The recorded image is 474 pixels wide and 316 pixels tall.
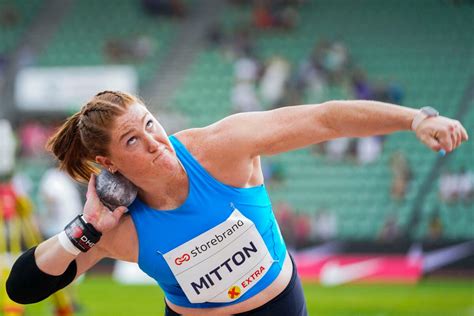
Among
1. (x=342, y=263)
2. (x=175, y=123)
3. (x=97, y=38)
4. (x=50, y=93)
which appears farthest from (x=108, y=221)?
(x=97, y=38)

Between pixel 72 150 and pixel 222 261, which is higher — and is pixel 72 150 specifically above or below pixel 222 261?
above

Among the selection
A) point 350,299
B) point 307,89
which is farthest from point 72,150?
point 307,89

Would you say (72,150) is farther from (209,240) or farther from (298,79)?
(298,79)

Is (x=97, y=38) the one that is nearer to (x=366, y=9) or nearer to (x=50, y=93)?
(x=50, y=93)

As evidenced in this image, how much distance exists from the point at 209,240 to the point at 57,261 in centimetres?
67

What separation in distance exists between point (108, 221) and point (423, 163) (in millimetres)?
12656

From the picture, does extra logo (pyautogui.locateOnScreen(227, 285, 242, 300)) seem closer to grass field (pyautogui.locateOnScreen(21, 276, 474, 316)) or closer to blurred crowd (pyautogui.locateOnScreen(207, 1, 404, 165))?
grass field (pyautogui.locateOnScreen(21, 276, 474, 316))

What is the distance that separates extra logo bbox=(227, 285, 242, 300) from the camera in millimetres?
3928

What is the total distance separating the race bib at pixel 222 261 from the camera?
3.86 m

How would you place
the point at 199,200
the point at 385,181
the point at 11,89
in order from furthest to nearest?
the point at 11,89 → the point at 385,181 → the point at 199,200

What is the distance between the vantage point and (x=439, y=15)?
17875 mm

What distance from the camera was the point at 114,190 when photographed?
12.7ft

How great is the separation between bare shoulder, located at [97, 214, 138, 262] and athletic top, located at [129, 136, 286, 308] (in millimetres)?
32

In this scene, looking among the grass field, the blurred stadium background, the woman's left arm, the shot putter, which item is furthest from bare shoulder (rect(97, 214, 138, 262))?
the blurred stadium background
